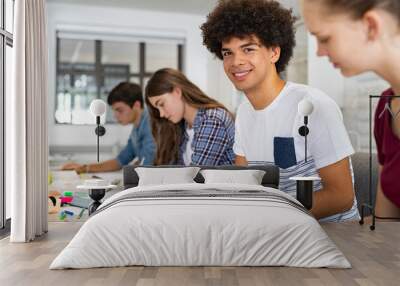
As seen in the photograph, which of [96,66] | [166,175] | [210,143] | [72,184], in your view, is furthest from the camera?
[96,66]

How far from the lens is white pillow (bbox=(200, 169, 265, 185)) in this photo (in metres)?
4.74

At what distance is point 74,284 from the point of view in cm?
317

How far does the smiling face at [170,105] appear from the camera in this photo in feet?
17.5

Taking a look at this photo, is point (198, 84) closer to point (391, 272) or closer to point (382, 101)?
point (382, 101)

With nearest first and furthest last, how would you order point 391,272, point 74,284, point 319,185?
point 74,284
point 391,272
point 319,185

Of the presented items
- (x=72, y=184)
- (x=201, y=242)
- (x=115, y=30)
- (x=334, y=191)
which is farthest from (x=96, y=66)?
(x=201, y=242)

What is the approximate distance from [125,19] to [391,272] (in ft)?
12.8

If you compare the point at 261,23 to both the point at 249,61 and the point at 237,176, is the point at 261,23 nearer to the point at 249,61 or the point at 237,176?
the point at 249,61

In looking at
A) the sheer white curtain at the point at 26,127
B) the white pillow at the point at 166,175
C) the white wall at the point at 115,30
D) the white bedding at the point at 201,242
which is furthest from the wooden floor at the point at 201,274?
the white wall at the point at 115,30

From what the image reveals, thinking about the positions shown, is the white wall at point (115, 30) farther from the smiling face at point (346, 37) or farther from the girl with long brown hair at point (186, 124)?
the smiling face at point (346, 37)

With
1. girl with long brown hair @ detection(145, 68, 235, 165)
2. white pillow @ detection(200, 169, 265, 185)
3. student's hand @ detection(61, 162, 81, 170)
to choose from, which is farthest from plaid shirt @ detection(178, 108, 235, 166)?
student's hand @ detection(61, 162, 81, 170)

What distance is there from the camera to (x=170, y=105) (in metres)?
5.37

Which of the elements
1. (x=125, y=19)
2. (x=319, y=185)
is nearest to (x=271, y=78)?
(x=319, y=185)

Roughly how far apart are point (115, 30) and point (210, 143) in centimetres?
178
